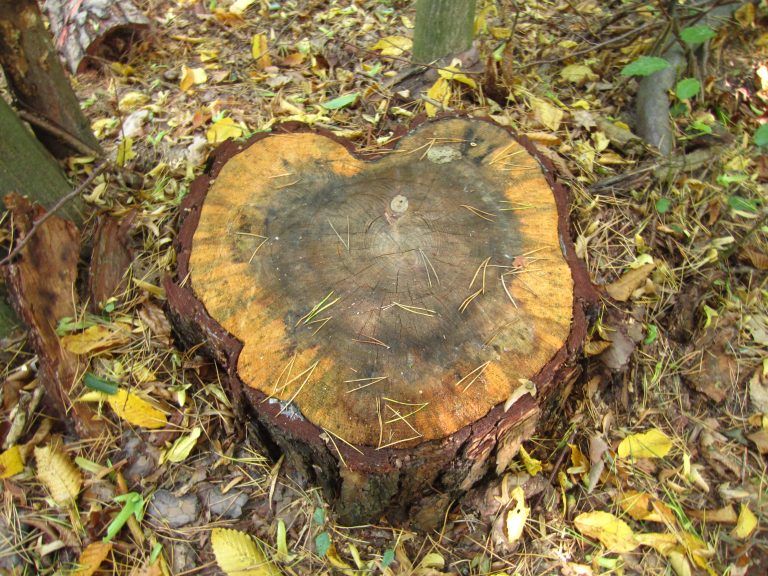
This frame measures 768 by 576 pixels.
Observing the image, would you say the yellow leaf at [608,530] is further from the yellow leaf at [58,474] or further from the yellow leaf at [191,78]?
the yellow leaf at [191,78]

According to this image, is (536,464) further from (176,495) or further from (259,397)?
(176,495)

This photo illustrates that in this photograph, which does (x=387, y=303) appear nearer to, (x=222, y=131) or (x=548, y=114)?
(x=222, y=131)

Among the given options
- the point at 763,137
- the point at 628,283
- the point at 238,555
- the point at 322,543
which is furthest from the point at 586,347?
the point at 238,555

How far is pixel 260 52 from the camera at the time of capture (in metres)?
2.93

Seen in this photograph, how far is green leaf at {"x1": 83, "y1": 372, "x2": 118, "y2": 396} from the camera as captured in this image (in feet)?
5.62

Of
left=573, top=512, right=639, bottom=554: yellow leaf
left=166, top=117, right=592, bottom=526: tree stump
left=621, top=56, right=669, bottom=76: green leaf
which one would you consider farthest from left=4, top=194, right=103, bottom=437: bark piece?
left=621, top=56, right=669, bottom=76: green leaf

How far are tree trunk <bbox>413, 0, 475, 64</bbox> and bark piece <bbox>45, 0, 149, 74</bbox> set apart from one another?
5.63 feet

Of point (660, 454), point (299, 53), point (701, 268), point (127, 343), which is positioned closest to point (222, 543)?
point (127, 343)

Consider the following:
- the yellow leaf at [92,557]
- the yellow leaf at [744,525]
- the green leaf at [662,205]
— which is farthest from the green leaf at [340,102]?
the yellow leaf at [744,525]

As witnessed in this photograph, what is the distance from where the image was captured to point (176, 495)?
164 centimetres

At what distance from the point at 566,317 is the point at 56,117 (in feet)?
7.17

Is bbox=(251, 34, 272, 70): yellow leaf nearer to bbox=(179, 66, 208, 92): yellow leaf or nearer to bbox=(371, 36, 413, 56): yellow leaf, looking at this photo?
bbox=(179, 66, 208, 92): yellow leaf

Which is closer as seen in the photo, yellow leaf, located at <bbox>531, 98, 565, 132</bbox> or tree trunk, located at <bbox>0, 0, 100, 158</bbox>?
tree trunk, located at <bbox>0, 0, 100, 158</bbox>

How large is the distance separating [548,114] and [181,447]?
218 cm
